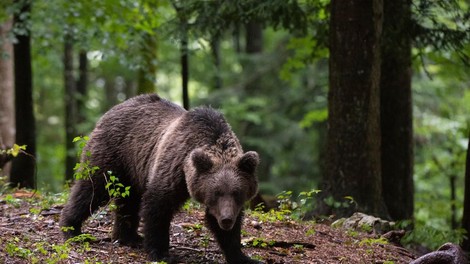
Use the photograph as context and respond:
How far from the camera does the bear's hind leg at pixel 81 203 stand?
26.5 feet

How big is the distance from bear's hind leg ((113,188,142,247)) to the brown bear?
0.01m

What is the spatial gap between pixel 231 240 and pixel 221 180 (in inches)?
35.7

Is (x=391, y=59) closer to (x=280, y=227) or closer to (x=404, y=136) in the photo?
(x=404, y=136)

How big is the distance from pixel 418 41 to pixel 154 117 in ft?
17.9

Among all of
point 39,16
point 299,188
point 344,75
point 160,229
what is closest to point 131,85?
point 299,188

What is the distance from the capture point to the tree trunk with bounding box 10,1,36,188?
41.0 feet

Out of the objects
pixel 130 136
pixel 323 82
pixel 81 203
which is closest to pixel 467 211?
pixel 130 136

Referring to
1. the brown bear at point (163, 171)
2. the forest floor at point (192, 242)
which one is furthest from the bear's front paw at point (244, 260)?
the forest floor at point (192, 242)

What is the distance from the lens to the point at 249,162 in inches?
271

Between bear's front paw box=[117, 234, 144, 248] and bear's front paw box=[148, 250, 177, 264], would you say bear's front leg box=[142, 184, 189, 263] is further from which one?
bear's front paw box=[117, 234, 144, 248]

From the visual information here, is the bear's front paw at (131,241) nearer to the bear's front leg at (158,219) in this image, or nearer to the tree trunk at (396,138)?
the bear's front leg at (158,219)

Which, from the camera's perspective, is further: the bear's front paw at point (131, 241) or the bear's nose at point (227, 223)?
the bear's front paw at point (131, 241)

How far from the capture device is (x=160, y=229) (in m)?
7.33

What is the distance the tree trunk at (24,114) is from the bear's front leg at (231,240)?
6.25 metres
